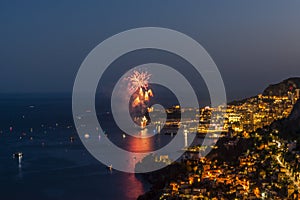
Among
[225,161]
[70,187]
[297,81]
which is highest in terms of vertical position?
[297,81]

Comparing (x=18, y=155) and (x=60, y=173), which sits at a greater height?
(x=18, y=155)

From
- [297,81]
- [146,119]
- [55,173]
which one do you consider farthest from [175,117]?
[55,173]

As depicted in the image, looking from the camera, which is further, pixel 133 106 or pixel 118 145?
pixel 133 106

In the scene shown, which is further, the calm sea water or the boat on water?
the boat on water

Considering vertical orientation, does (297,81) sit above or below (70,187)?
above

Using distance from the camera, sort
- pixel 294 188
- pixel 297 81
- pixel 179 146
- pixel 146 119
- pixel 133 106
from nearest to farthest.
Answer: pixel 294 188 → pixel 179 146 → pixel 297 81 → pixel 146 119 → pixel 133 106

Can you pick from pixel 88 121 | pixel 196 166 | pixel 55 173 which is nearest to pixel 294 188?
pixel 196 166

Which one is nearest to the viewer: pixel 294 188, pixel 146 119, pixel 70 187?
pixel 294 188

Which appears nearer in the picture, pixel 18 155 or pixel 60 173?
pixel 60 173

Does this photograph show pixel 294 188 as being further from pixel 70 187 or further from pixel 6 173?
pixel 6 173

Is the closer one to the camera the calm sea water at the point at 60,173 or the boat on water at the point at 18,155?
the calm sea water at the point at 60,173
